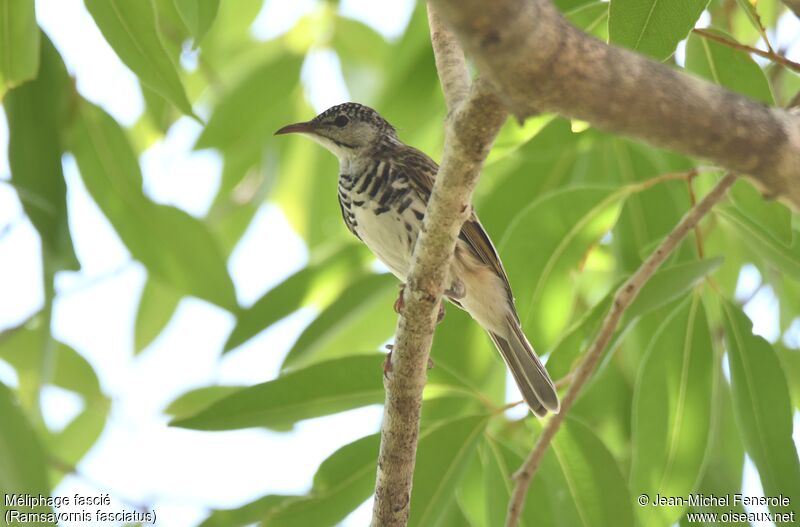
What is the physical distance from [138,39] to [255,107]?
1.64 metres

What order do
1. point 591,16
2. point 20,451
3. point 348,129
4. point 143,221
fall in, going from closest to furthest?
point 20,451 < point 591,16 < point 143,221 < point 348,129

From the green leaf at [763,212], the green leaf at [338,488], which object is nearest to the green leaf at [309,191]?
the green leaf at [338,488]

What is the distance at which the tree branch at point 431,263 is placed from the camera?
2.20 meters

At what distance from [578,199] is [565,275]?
0.96 feet

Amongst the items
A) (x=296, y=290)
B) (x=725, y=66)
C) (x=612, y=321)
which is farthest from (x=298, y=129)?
(x=612, y=321)

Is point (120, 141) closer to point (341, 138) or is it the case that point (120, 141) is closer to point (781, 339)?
point (341, 138)

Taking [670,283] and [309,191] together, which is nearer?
[670,283]

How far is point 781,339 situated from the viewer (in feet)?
15.2

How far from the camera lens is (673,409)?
375 centimetres

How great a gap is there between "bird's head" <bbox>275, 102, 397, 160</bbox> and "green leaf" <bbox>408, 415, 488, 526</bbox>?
1.40 metres

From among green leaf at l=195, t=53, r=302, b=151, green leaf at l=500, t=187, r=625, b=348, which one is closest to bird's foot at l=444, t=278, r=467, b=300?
green leaf at l=500, t=187, r=625, b=348

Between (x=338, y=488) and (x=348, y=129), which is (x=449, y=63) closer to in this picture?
(x=338, y=488)

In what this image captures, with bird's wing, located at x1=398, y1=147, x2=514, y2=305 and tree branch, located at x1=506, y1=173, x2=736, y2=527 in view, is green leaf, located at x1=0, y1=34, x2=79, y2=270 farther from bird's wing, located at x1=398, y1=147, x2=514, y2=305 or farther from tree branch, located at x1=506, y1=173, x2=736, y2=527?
tree branch, located at x1=506, y1=173, x2=736, y2=527

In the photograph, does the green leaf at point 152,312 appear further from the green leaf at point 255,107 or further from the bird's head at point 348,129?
the bird's head at point 348,129
